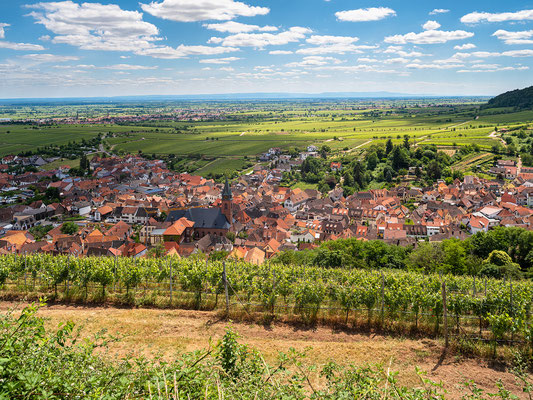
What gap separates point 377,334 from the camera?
14.2 m

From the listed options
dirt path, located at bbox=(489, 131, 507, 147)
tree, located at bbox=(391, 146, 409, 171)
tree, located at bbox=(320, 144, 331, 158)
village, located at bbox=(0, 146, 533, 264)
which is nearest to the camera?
village, located at bbox=(0, 146, 533, 264)

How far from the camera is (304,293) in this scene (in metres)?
15.3

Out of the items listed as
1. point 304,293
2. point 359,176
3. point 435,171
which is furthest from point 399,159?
point 304,293

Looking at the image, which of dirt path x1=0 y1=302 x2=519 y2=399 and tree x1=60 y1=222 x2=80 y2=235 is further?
tree x1=60 y1=222 x2=80 y2=235

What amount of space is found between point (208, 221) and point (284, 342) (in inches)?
1723

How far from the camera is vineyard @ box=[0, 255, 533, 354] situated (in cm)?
1372

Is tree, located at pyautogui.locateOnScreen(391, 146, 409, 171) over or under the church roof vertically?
over

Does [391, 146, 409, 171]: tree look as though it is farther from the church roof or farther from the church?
the church roof

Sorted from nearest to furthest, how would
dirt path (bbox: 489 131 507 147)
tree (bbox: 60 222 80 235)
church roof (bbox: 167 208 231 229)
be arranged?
1. church roof (bbox: 167 208 231 229)
2. tree (bbox: 60 222 80 235)
3. dirt path (bbox: 489 131 507 147)

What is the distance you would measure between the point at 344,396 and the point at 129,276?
1410 cm

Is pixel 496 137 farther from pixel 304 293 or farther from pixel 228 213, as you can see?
pixel 304 293

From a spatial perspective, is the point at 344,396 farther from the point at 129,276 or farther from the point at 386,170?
the point at 386,170

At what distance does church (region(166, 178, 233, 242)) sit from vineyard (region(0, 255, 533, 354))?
34.5 meters

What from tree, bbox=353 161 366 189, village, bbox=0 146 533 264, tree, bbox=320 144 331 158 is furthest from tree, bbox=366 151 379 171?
tree, bbox=320 144 331 158
